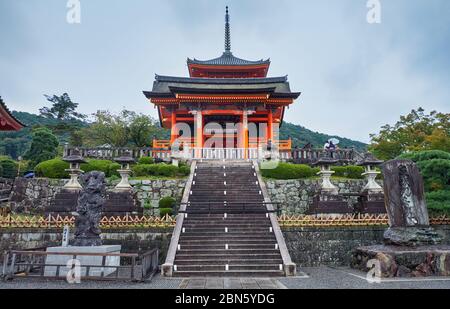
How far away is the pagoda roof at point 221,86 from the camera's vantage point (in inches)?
929

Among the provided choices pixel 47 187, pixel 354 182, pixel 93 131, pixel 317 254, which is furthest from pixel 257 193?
pixel 93 131

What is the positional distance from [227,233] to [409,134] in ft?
65.5

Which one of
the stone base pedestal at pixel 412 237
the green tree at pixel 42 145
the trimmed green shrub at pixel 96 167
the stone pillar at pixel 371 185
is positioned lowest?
the stone base pedestal at pixel 412 237

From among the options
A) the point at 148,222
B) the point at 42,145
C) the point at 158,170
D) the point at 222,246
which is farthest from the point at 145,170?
the point at 42,145

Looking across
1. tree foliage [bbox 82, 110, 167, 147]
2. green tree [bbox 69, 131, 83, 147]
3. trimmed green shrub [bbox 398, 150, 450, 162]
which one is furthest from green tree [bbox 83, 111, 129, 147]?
trimmed green shrub [bbox 398, 150, 450, 162]

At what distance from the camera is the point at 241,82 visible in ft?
84.4

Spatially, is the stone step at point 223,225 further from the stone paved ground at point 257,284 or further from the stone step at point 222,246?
the stone paved ground at point 257,284

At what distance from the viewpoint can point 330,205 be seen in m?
14.9

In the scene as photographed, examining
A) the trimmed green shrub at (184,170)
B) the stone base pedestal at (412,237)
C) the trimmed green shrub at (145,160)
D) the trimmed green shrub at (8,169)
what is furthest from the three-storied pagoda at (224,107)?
the trimmed green shrub at (8,169)

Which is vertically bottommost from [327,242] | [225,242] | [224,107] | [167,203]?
[327,242]

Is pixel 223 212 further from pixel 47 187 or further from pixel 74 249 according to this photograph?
pixel 47 187

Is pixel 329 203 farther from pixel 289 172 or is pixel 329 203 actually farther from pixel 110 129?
pixel 110 129

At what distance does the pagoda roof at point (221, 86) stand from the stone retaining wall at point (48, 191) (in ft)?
27.7

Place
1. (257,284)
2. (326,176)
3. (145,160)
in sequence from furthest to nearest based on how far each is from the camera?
(145,160)
(326,176)
(257,284)
